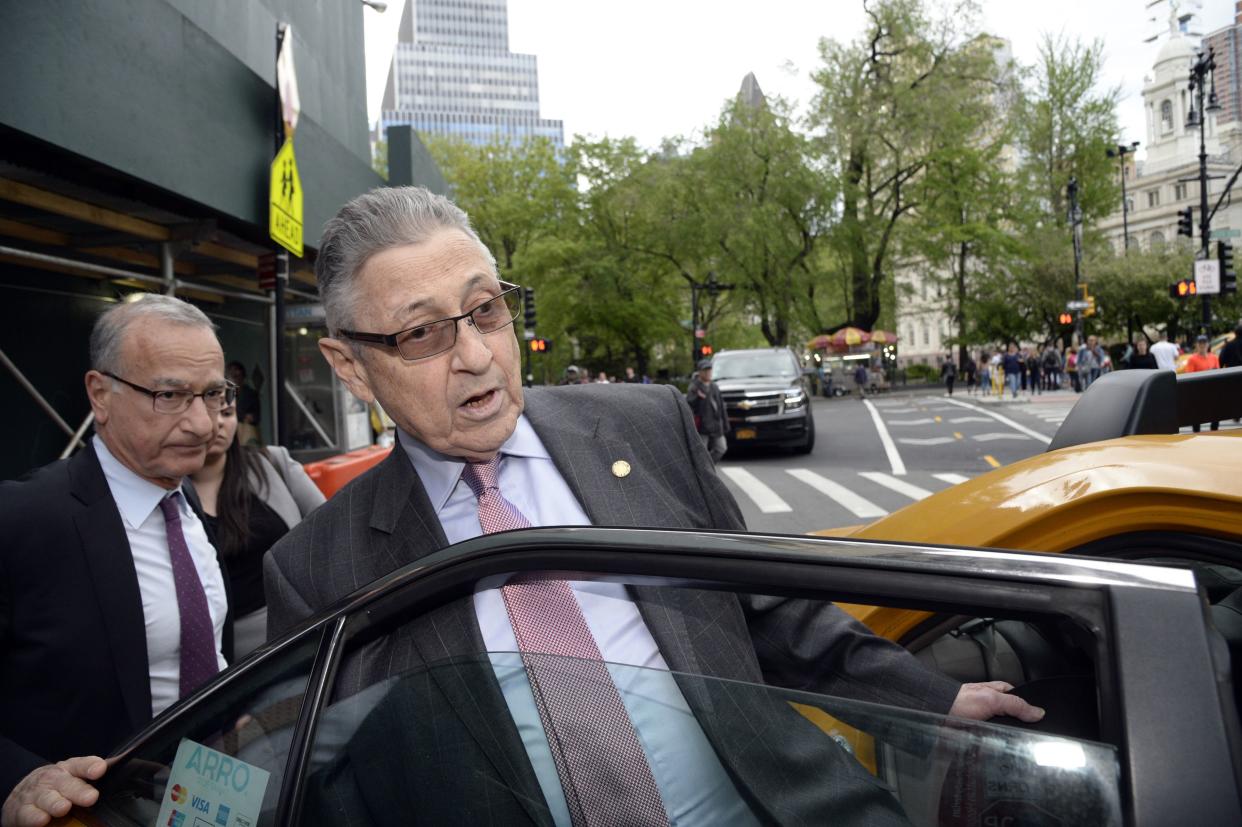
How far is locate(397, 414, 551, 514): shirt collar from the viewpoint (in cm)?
179

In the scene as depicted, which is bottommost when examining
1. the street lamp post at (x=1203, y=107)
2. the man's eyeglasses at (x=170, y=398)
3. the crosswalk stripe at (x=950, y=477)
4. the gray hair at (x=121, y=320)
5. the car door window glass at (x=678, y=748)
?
the crosswalk stripe at (x=950, y=477)

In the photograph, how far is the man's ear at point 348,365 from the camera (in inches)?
74.0

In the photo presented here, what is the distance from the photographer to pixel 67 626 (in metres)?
2.08

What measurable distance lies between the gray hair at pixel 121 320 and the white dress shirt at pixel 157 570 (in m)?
0.22

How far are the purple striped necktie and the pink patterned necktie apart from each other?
1439 mm

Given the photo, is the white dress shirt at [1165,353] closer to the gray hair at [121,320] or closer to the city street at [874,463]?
the city street at [874,463]

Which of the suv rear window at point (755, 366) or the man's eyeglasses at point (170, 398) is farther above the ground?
the suv rear window at point (755, 366)

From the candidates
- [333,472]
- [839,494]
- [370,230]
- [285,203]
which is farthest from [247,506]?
[839,494]

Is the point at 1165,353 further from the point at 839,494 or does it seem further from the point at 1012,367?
the point at 1012,367

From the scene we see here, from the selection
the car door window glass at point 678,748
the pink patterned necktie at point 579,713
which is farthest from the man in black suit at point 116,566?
the pink patterned necktie at point 579,713

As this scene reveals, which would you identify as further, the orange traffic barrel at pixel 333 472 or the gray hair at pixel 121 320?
the orange traffic barrel at pixel 333 472

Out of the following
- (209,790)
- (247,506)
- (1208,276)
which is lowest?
(209,790)

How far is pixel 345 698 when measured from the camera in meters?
1.29

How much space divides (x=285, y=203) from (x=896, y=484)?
8.47m
